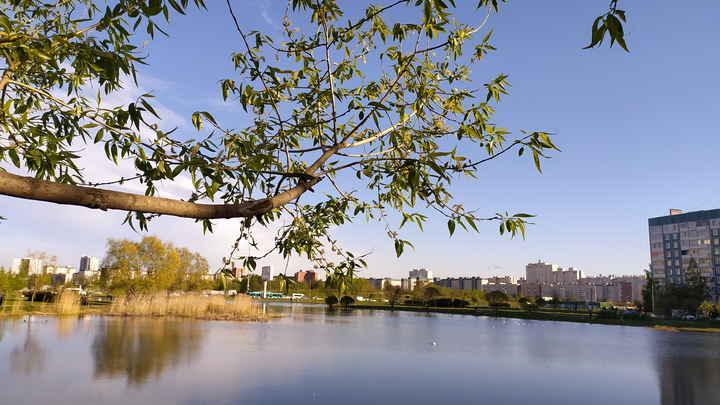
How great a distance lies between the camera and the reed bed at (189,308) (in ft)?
91.0

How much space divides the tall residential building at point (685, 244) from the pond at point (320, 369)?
63.9m

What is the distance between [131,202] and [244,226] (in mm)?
1058

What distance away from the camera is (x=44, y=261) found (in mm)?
37375

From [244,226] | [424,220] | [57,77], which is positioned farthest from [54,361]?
[424,220]

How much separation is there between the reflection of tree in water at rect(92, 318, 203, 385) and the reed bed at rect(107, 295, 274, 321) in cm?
A: 574

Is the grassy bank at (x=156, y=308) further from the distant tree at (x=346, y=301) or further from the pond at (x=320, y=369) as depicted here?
the distant tree at (x=346, y=301)

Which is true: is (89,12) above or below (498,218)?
above

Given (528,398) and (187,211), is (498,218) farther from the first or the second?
(528,398)

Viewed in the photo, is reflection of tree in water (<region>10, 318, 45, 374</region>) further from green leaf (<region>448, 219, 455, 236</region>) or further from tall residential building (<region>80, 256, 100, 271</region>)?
tall residential building (<region>80, 256, 100, 271</region>)

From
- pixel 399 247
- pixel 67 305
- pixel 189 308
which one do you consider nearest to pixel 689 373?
pixel 399 247

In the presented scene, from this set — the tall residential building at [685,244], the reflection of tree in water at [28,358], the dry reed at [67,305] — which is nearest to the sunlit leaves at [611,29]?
the reflection of tree in water at [28,358]

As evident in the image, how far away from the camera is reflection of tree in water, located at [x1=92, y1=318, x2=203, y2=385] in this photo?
11422 millimetres

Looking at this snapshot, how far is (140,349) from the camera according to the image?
14609 millimetres

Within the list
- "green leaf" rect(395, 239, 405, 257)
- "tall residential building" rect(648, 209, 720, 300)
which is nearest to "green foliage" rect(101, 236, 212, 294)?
"green leaf" rect(395, 239, 405, 257)
